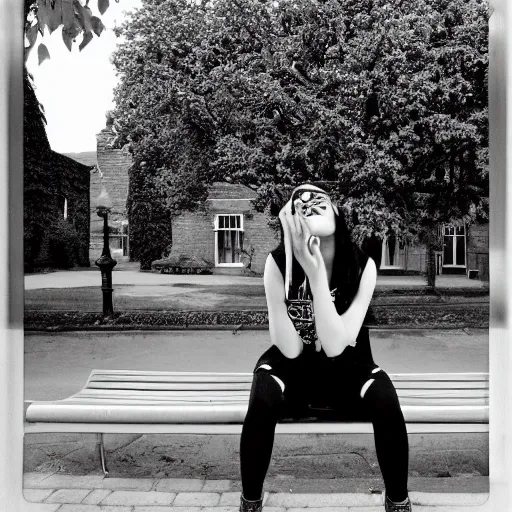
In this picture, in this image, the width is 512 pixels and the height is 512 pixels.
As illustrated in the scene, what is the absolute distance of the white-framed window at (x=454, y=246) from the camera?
3459mm

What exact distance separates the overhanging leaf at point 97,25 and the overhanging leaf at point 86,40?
0.04m

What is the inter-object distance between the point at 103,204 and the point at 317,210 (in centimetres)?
123

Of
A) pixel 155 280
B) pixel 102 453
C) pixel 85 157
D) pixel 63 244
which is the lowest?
pixel 102 453

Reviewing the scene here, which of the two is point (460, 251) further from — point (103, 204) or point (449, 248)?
point (103, 204)

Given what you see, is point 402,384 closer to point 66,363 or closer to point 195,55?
point 66,363

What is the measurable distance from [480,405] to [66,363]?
2280 millimetres

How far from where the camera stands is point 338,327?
126 inches

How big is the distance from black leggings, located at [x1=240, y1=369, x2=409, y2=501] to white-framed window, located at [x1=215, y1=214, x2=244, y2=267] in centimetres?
79

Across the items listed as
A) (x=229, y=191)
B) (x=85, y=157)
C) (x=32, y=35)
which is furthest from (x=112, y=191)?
(x=32, y=35)

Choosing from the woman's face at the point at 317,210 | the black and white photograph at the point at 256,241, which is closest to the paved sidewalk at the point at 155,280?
the black and white photograph at the point at 256,241

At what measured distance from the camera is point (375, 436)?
3141mm

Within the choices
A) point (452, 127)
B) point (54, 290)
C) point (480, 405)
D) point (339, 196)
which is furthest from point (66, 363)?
→ point (452, 127)

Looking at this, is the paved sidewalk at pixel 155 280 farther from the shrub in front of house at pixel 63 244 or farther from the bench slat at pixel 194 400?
the bench slat at pixel 194 400

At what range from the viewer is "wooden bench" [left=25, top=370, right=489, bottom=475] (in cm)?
323
